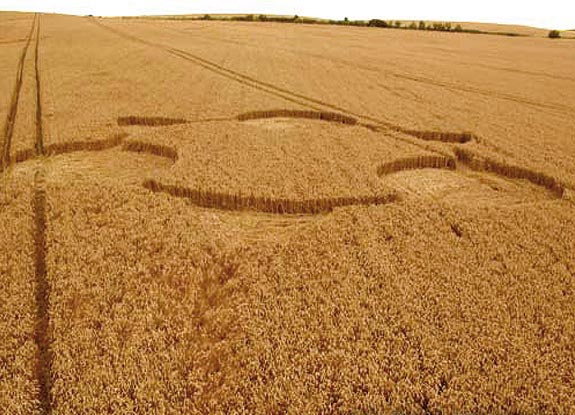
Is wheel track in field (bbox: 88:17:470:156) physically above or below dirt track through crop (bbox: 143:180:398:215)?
above

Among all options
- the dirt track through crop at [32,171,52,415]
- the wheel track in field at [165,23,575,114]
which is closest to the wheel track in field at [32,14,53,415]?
the dirt track through crop at [32,171,52,415]

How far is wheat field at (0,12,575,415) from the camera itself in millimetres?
2016

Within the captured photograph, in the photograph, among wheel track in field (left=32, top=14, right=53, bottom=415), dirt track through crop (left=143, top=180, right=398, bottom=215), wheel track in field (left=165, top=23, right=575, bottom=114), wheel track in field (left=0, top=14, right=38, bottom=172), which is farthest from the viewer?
wheel track in field (left=165, top=23, right=575, bottom=114)

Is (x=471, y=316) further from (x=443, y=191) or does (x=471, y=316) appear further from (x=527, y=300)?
(x=443, y=191)

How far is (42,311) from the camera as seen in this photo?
2.45 metres

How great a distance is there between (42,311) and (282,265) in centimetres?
145

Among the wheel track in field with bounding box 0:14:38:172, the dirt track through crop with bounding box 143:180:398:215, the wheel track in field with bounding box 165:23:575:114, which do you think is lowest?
the dirt track through crop with bounding box 143:180:398:215

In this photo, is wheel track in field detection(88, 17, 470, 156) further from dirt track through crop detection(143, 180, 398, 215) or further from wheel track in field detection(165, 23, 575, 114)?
wheel track in field detection(165, 23, 575, 114)

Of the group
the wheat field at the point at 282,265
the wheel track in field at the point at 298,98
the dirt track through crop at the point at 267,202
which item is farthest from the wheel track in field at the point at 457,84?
the dirt track through crop at the point at 267,202

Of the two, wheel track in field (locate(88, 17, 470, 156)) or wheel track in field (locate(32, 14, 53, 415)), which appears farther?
wheel track in field (locate(88, 17, 470, 156))

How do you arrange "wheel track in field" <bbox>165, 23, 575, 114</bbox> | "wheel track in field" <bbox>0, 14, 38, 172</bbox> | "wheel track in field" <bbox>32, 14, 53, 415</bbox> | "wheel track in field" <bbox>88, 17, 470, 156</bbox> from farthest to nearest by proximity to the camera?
"wheel track in field" <bbox>165, 23, 575, 114</bbox>, "wheel track in field" <bbox>88, 17, 470, 156</bbox>, "wheel track in field" <bbox>0, 14, 38, 172</bbox>, "wheel track in field" <bbox>32, 14, 53, 415</bbox>

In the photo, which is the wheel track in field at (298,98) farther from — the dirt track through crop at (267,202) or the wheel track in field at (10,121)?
the wheel track in field at (10,121)

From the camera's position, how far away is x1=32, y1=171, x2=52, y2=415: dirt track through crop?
200 centimetres

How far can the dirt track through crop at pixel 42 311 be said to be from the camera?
2.00m
